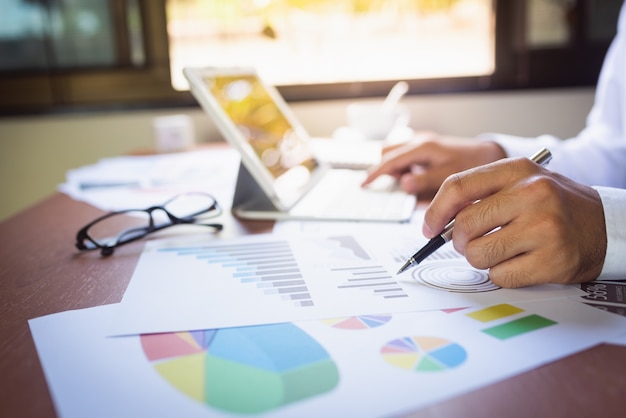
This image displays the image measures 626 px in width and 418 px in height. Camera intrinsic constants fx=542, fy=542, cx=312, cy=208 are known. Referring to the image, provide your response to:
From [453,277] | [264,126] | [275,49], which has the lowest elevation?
[453,277]

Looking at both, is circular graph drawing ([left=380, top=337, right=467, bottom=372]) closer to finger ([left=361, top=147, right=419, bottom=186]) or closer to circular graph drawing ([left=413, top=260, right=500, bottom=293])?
circular graph drawing ([left=413, top=260, right=500, bottom=293])

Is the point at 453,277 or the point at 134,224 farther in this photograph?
the point at 134,224

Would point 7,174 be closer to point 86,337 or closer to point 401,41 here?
point 401,41

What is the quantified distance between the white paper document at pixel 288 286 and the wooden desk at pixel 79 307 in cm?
5

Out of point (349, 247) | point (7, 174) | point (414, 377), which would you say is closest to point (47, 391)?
point (414, 377)

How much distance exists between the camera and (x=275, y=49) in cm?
195

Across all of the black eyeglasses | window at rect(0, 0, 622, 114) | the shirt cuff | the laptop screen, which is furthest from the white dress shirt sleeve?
window at rect(0, 0, 622, 114)

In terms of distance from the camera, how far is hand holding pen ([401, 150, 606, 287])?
48 centimetres

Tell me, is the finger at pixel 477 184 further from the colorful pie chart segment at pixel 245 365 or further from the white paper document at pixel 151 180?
the white paper document at pixel 151 180

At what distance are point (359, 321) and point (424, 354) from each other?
0.22ft

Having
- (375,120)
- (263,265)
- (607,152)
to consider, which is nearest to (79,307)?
(263,265)

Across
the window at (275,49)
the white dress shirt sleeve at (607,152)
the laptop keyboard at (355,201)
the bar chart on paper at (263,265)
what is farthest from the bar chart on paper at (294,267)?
the window at (275,49)

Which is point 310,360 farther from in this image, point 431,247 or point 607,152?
point 607,152

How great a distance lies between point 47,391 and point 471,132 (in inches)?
66.1
